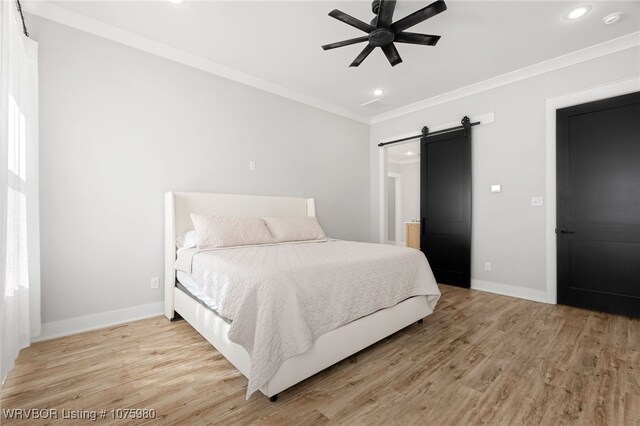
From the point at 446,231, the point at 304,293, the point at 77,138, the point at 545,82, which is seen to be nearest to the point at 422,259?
the point at 304,293

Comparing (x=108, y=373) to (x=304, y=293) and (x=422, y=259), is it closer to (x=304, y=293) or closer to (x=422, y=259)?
(x=304, y=293)

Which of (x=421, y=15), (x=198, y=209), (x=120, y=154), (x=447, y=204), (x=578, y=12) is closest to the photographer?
(x=421, y=15)

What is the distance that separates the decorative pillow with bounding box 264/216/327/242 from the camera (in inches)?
127

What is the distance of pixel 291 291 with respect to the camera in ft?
5.19

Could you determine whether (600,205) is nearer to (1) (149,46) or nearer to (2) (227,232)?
(2) (227,232)

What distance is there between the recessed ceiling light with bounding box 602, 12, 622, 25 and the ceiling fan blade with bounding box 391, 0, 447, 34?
1.61 meters

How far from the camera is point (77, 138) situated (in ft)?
8.12

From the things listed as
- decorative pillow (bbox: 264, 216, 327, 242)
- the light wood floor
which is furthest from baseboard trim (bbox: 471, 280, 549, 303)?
decorative pillow (bbox: 264, 216, 327, 242)

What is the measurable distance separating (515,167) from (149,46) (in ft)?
14.1

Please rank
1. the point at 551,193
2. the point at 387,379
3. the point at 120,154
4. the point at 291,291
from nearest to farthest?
the point at 291,291
the point at 387,379
the point at 120,154
the point at 551,193

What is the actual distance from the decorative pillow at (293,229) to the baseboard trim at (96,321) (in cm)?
136

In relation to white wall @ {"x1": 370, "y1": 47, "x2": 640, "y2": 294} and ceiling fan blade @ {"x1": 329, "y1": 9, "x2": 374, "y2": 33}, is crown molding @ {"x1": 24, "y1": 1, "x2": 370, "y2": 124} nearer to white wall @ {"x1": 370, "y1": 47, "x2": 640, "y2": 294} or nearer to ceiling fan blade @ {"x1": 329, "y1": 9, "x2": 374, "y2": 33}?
ceiling fan blade @ {"x1": 329, "y1": 9, "x2": 374, "y2": 33}

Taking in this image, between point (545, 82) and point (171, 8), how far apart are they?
396 cm

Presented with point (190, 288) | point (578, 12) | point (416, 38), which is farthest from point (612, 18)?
point (190, 288)
